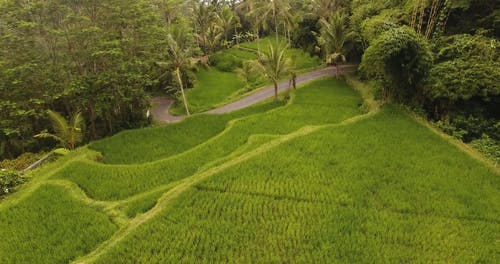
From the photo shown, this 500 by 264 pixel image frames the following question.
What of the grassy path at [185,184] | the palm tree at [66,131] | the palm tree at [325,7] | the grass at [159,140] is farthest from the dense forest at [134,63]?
the palm tree at [325,7]

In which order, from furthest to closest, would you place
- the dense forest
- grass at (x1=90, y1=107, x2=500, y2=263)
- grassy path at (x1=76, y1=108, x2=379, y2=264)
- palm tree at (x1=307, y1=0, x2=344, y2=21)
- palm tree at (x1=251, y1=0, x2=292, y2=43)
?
palm tree at (x1=307, y1=0, x2=344, y2=21) → palm tree at (x1=251, y1=0, x2=292, y2=43) → the dense forest → grassy path at (x1=76, y1=108, x2=379, y2=264) → grass at (x1=90, y1=107, x2=500, y2=263)

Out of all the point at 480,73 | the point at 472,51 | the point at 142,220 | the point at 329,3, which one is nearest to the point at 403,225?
the point at 142,220

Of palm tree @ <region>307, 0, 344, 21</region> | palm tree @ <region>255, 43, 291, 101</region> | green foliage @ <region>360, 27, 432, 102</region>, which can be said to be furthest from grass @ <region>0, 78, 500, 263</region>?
palm tree @ <region>307, 0, 344, 21</region>

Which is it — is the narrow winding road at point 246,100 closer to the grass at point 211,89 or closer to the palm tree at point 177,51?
the grass at point 211,89

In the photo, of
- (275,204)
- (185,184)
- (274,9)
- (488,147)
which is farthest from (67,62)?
(274,9)

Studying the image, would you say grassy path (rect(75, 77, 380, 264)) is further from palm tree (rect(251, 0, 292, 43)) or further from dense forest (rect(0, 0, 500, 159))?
palm tree (rect(251, 0, 292, 43))

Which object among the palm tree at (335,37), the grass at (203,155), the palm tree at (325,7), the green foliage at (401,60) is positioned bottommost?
the grass at (203,155)
